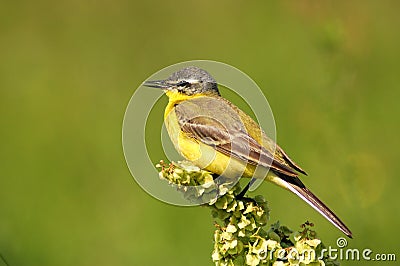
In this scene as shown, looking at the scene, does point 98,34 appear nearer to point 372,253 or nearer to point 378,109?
point 378,109

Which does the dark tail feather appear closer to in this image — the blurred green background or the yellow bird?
the yellow bird

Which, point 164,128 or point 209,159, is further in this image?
point 164,128

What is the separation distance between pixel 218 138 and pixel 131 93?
3.61 metres

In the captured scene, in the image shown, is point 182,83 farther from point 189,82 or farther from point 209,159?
point 209,159

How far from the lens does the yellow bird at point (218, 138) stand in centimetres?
428

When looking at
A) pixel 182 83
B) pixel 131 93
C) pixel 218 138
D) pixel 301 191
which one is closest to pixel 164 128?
pixel 182 83

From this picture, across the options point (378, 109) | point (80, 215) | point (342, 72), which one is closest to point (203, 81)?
point (342, 72)

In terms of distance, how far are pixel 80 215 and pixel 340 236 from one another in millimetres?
1828

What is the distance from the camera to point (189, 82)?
4754 millimetres

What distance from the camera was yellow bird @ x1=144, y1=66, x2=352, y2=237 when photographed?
4281mm

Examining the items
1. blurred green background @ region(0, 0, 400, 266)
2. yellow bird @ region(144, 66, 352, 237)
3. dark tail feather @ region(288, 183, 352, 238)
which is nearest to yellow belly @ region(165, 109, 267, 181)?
yellow bird @ region(144, 66, 352, 237)

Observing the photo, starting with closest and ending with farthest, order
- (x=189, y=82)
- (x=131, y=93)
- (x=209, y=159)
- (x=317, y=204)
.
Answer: (x=317, y=204) < (x=209, y=159) < (x=189, y=82) < (x=131, y=93)

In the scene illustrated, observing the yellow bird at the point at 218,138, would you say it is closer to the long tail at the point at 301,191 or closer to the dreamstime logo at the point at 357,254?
the long tail at the point at 301,191

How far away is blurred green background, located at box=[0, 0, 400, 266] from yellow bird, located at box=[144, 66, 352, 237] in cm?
98
